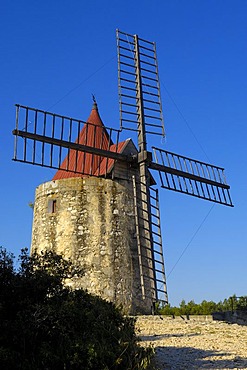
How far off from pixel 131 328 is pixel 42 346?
5.46 ft

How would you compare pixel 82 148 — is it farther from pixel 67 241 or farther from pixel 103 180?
pixel 67 241

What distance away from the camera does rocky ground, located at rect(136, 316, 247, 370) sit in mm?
7671

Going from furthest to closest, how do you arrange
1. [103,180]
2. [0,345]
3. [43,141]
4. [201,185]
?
[201,185], [103,180], [43,141], [0,345]

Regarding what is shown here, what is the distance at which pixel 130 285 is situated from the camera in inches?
514

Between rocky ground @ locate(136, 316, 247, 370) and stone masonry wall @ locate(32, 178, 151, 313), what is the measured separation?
4.41 feet

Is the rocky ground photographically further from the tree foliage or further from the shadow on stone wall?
the shadow on stone wall

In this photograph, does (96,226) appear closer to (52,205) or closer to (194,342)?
(52,205)

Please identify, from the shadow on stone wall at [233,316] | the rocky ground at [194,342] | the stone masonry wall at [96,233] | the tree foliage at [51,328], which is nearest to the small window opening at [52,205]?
Result: the stone masonry wall at [96,233]

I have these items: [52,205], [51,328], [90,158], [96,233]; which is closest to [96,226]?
[96,233]

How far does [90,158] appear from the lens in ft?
47.1

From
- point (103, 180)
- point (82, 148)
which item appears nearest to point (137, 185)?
point (103, 180)

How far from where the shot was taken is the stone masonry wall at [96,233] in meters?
12.8

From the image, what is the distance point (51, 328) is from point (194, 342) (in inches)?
136

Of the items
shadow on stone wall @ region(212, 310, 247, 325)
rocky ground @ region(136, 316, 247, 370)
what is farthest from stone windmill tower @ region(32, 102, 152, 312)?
shadow on stone wall @ region(212, 310, 247, 325)
